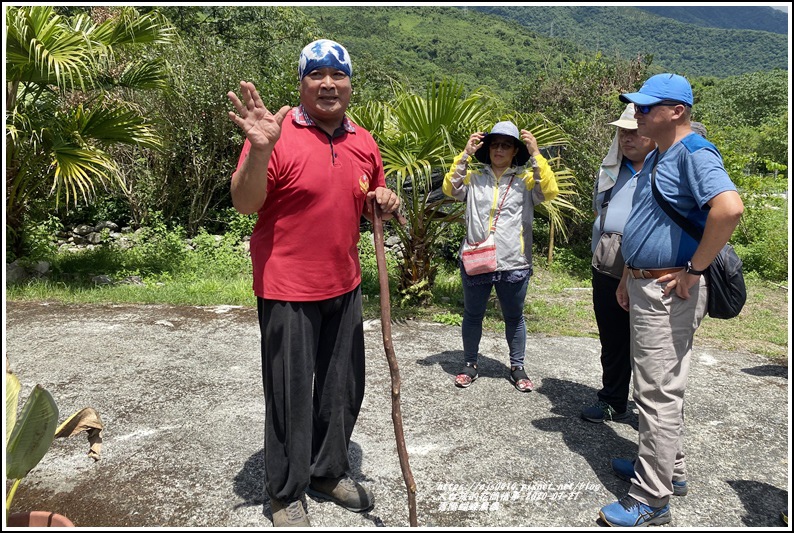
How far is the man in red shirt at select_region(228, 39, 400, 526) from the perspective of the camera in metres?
2.36

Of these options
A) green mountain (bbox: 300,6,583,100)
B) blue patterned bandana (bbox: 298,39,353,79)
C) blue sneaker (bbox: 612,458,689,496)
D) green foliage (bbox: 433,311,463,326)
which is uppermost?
green mountain (bbox: 300,6,583,100)

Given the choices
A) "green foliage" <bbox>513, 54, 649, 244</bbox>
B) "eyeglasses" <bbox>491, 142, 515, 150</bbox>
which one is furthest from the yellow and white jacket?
"green foliage" <bbox>513, 54, 649, 244</bbox>

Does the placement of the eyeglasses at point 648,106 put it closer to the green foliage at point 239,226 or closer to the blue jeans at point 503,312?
the blue jeans at point 503,312

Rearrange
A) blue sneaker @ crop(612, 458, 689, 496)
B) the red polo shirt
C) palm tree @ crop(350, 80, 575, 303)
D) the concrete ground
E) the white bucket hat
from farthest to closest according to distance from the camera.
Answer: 1. palm tree @ crop(350, 80, 575, 303)
2. the white bucket hat
3. blue sneaker @ crop(612, 458, 689, 496)
4. the concrete ground
5. the red polo shirt

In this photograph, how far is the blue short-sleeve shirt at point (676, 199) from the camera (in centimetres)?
233

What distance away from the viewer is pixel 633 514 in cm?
255

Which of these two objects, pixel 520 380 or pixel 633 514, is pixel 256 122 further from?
pixel 520 380

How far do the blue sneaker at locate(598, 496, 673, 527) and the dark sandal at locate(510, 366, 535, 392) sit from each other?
1.40 meters

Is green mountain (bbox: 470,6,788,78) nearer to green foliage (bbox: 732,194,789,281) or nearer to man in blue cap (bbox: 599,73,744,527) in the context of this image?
green foliage (bbox: 732,194,789,281)

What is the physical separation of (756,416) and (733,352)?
1.54m

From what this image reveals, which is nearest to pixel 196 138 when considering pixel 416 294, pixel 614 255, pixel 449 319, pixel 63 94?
pixel 63 94

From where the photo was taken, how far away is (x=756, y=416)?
3752 millimetres

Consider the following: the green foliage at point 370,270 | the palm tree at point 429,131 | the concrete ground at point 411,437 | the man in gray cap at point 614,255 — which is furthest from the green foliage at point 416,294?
the man in gray cap at point 614,255

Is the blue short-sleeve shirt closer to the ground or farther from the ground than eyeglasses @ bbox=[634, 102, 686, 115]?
closer to the ground
